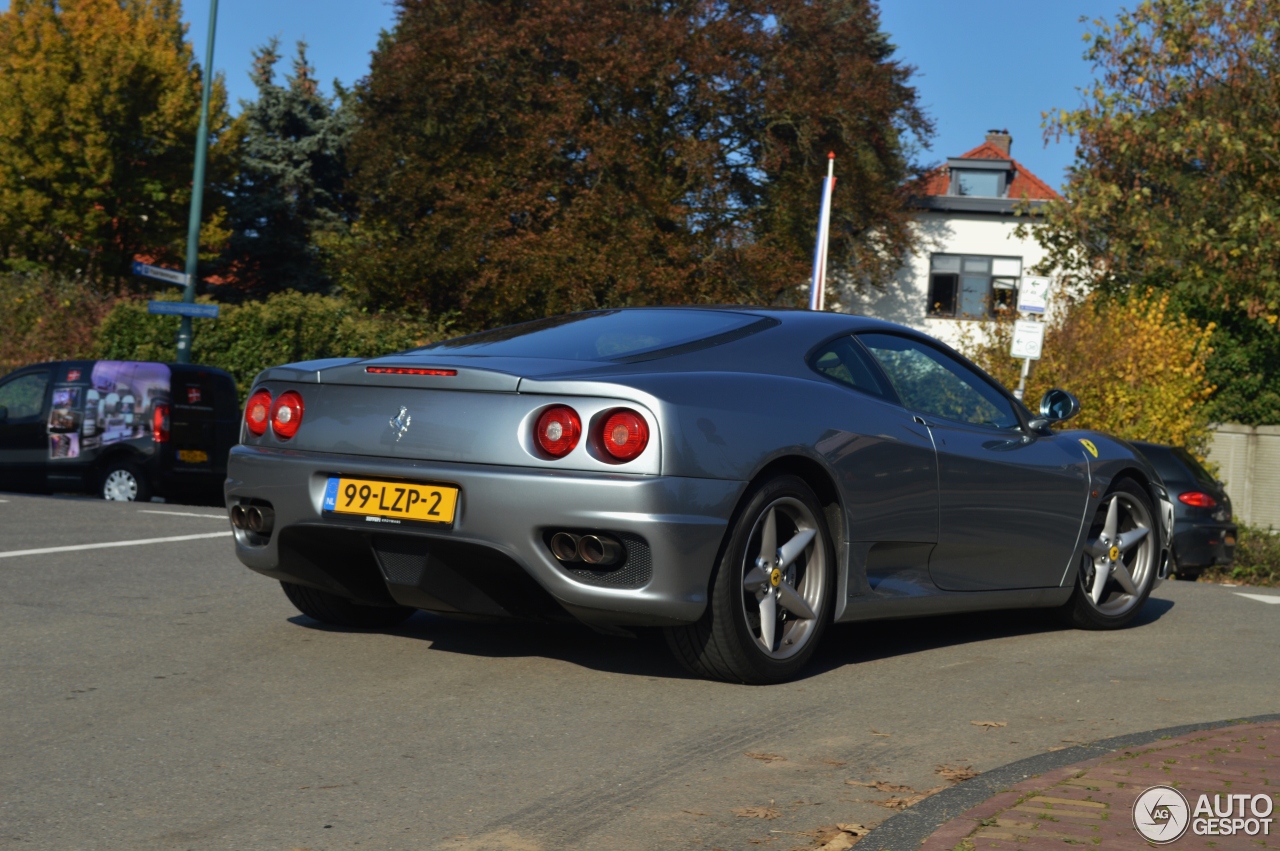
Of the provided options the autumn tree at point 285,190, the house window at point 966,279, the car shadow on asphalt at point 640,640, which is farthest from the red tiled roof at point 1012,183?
the car shadow on asphalt at point 640,640

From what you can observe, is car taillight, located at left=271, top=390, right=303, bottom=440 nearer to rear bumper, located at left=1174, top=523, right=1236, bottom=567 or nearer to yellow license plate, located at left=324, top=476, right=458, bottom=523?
yellow license plate, located at left=324, top=476, right=458, bottom=523

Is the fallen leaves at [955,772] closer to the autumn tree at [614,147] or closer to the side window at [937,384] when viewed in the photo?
the side window at [937,384]

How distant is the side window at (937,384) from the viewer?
6.20 m

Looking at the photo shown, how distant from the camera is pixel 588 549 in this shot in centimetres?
494

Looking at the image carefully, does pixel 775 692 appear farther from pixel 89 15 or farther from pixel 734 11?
pixel 89 15

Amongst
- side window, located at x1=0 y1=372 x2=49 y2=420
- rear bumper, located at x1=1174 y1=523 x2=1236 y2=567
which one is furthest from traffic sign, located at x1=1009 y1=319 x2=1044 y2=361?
side window, located at x1=0 y1=372 x2=49 y2=420

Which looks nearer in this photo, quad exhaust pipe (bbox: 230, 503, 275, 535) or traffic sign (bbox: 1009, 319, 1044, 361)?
quad exhaust pipe (bbox: 230, 503, 275, 535)

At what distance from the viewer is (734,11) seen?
33.7m

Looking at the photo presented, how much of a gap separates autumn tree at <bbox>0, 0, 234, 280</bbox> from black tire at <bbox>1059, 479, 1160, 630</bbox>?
36179 mm

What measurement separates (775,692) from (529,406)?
4.33 ft

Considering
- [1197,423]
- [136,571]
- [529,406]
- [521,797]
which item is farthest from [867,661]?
[1197,423]

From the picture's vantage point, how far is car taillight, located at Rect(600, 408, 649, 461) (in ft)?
16.2

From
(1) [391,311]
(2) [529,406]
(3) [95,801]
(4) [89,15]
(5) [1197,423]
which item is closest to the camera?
(3) [95,801]

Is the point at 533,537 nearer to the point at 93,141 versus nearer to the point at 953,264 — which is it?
the point at 953,264
